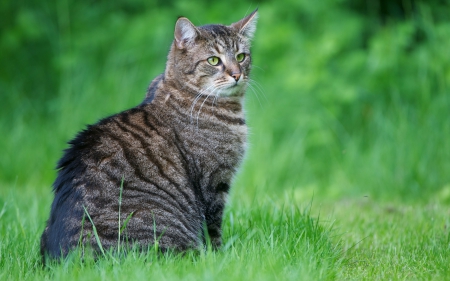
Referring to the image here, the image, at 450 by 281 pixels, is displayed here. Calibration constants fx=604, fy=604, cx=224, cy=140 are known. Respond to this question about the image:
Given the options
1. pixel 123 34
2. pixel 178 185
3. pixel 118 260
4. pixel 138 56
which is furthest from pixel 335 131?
pixel 118 260

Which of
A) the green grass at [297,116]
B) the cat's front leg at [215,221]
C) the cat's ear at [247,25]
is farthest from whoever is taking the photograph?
the cat's ear at [247,25]

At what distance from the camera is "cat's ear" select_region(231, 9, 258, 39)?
A: 392 cm

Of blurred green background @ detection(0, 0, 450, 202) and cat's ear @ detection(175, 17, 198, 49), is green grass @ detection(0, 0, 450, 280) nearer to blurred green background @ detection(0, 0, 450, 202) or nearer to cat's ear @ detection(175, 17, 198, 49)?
blurred green background @ detection(0, 0, 450, 202)

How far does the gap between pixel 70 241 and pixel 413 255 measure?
1771 mm

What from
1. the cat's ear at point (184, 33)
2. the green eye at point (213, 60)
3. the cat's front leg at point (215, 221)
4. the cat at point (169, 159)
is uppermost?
the cat's ear at point (184, 33)

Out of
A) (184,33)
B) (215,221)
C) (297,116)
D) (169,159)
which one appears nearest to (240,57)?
(184,33)

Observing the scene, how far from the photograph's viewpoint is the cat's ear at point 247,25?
154 inches

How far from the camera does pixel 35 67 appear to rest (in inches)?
310

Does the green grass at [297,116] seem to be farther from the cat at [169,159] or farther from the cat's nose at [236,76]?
the cat's nose at [236,76]

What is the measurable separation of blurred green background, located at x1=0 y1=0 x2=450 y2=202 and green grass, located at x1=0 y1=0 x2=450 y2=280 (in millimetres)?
18

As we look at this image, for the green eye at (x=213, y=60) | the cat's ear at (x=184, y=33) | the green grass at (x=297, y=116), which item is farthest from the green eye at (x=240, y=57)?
the green grass at (x=297, y=116)

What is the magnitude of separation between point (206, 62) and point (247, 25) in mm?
463

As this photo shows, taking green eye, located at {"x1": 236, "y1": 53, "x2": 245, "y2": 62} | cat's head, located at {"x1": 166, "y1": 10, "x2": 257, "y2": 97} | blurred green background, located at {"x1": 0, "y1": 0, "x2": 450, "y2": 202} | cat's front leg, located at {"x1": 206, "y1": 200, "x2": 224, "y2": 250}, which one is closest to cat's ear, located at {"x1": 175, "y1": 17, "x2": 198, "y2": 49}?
cat's head, located at {"x1": 166, "y1": 10, "x2": 257, "y2": 97}

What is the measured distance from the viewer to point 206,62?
369 cm
